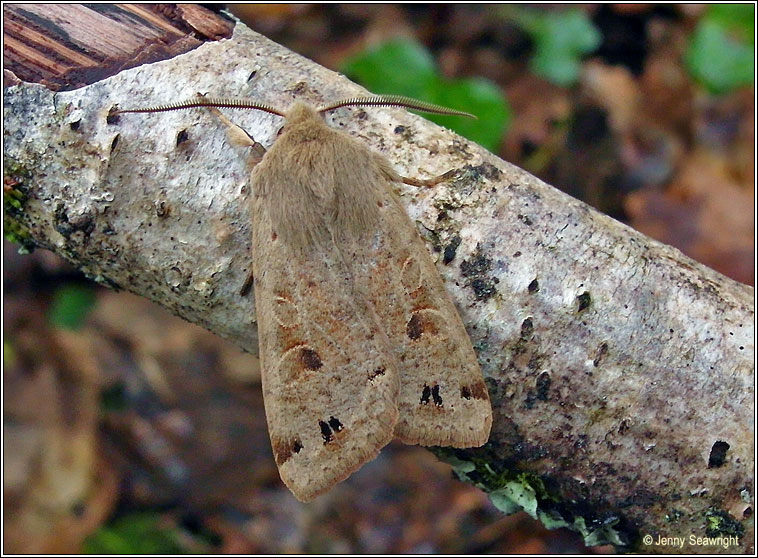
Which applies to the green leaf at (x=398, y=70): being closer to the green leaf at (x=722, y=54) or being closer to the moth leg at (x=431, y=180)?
the green leaf at (x=722, y=54)

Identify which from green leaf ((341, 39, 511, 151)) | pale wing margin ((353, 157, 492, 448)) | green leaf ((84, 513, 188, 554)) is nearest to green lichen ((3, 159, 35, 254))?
pale wing margin ((353, 157, 492, 448))

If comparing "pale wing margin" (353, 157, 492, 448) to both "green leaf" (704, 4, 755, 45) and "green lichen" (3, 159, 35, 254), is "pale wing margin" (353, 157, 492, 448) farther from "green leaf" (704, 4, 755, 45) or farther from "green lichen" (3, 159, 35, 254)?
"green leaf" (704, 4, 755, 45)

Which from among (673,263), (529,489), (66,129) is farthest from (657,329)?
(66,129)

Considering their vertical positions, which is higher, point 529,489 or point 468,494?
point 529,489

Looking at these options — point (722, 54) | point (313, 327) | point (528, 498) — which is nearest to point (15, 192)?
point (313, 327)

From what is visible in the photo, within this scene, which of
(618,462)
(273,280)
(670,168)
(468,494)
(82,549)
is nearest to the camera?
(618,462)

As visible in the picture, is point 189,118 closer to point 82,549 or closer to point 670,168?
point 82,549

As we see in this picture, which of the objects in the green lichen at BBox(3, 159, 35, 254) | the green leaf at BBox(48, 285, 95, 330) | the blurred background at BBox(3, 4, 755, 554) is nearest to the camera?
the green lichen at BBox(3, 159, 35, 254)
